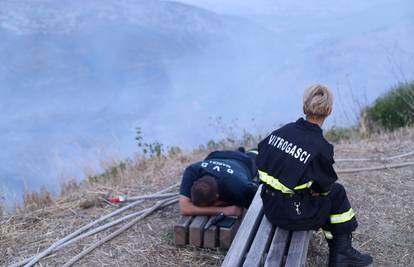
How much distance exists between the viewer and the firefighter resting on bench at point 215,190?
410 cm

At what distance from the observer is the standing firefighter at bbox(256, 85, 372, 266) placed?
3.23 metres

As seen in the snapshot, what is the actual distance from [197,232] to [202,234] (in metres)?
0.04

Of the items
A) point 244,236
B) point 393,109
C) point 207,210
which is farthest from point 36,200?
point 393,109

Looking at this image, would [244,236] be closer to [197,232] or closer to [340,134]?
[197,232]

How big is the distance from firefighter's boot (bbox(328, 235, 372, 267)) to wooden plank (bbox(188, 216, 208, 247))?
101 cm

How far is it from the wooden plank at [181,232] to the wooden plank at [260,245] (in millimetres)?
713

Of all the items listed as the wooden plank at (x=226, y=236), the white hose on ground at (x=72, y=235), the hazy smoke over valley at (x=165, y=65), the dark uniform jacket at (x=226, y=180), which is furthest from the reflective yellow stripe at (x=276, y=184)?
the hazy smoke over valley at (x=165, y=65)

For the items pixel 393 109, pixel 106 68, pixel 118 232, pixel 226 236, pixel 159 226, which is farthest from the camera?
pixel 106 68

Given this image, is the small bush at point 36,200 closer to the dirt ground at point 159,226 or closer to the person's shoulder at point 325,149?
the dirt ground at point 159,226

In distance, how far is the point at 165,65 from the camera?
4950 centimetres

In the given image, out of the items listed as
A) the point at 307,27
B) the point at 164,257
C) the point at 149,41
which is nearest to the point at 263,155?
the point at 164,257

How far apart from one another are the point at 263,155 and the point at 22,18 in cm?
4243

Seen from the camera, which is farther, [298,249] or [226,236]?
[226,236]

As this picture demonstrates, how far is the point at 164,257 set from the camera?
407 cm
